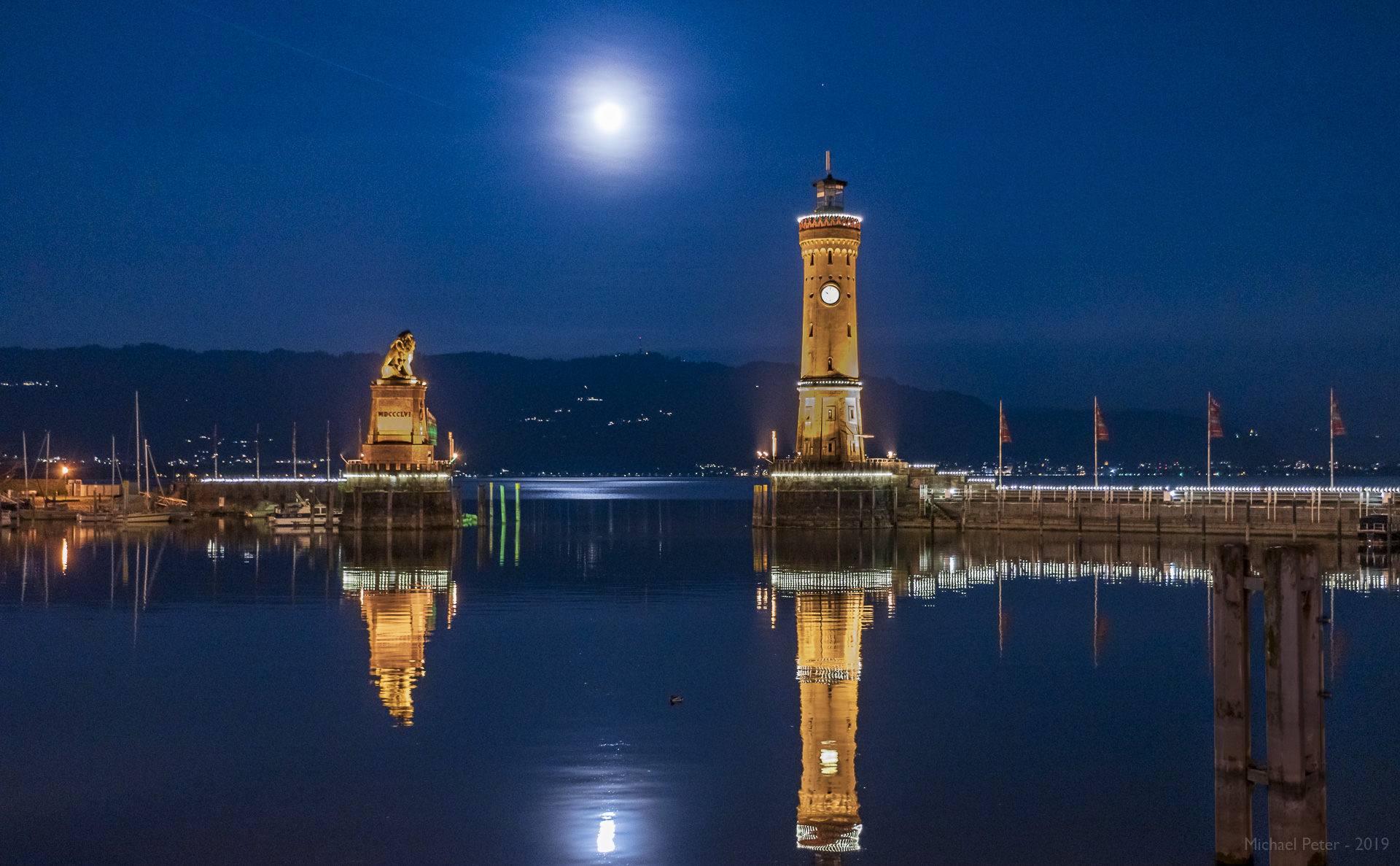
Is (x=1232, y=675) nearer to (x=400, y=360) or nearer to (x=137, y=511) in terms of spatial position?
(x=400, y=360)

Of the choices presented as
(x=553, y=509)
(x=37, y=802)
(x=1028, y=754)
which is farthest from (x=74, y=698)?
(x=553, y=509)

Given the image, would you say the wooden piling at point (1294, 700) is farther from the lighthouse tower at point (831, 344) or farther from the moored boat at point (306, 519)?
the moored boat at point (306, 519)

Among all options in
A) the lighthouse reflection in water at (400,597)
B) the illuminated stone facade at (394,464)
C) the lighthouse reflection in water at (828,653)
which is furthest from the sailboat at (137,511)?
the lighthouse reflection in water at (828,653)

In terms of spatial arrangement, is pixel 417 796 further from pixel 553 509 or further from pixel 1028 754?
pixel 553 509

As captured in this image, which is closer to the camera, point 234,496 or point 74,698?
point 74,698

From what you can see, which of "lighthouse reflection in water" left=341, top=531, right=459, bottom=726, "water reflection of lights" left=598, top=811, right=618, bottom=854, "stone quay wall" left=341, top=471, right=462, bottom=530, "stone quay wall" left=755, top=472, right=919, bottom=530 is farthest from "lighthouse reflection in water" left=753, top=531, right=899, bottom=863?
"stone quay wall" left=341, top=471, right=462, bottom=530

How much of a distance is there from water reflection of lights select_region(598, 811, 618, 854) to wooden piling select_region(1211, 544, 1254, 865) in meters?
6.60

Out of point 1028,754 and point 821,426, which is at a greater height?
point 821,426

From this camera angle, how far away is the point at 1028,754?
1945cm

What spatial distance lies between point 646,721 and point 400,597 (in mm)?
20693

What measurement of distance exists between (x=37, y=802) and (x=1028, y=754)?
13521 mm

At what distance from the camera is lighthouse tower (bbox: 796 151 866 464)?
72.1m

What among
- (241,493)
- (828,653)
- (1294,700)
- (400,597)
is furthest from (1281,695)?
(241,493)

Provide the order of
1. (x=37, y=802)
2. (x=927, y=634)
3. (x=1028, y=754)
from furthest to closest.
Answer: (x=927, y=634) < (x=1028, y=754) < (x=37, y=802)
